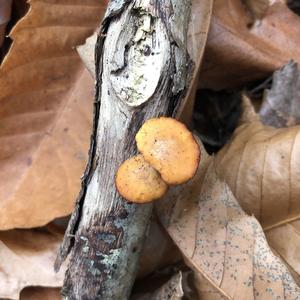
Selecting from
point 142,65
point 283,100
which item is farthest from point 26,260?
point 283,100

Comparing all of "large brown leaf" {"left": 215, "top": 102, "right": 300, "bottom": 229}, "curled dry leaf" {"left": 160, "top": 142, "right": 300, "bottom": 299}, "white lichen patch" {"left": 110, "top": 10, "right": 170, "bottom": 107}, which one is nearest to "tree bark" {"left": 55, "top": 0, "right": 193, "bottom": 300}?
"white lichen patch" {"left": 110, "top": 10, "right": 170, "bottom": 107}

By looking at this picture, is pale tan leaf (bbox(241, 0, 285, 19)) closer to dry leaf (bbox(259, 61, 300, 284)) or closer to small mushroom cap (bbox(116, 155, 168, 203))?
dry leaf (bbox(259, 61, 300, 284))

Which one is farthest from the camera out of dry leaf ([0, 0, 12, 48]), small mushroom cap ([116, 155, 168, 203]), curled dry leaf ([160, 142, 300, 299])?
dry leaf ([0, 0, 12, 48])

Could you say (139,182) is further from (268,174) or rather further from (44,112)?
(44,112)

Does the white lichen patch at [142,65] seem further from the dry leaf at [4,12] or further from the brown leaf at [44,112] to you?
the dry leaf at [4,12]

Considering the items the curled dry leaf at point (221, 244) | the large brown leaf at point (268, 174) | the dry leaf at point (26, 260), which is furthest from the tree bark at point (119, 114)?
the large brown leaf at point (268, 174)

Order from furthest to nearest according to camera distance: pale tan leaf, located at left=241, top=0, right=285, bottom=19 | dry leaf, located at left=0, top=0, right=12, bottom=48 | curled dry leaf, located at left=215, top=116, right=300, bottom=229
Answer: pale tan leaf, located at left=241, top=0, right=285, bottom=19 → dry leaf, located at left=0, top=0, right=12, bottom=48 → curled dry leaf, located at left=215, top=116, right=300, bottom=229
